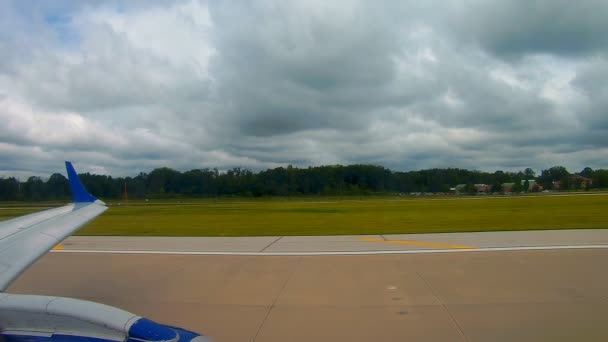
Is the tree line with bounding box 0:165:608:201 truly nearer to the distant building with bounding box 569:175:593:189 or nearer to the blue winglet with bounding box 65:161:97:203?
the distant building with bounding box 569:175:593:189

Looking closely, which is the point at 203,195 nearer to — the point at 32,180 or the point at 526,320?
the point at 32,180

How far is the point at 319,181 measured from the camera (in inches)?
3612

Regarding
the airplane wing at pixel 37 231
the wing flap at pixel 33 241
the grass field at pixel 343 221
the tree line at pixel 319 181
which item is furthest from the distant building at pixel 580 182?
the wing flap at pixel 33 241

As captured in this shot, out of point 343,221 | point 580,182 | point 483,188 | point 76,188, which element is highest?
point 580,182

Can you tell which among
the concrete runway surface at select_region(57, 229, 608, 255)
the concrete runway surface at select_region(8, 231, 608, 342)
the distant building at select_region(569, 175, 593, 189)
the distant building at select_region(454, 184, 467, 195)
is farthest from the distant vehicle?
the distant building at select_region(454, 184, 467, 195)

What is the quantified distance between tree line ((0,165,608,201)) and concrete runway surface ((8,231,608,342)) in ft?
61.8

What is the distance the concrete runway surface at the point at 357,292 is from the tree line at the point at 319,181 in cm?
1884

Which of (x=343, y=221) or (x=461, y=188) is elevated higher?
(x=461, y=188)

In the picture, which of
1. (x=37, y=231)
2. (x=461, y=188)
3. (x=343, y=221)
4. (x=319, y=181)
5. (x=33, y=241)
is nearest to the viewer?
(x=33, y=241)

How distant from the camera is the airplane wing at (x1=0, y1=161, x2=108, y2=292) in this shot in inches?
185

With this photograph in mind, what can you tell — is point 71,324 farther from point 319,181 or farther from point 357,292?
point 319,181

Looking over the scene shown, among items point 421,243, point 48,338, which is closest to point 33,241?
point 48,338


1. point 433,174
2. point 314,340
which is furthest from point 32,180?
point 433,174

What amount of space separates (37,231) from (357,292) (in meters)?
4.77
